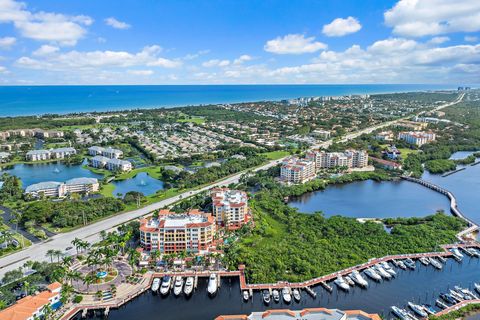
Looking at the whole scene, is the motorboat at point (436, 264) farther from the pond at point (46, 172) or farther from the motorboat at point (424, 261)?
the pond at point (46, 172)

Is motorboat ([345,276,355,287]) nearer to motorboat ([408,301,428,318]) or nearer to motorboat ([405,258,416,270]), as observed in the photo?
motorboat ([408,301,428,318])

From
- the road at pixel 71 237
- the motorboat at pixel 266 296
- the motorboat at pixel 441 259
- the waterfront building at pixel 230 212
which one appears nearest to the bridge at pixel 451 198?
the motorboat at pixel 441 259

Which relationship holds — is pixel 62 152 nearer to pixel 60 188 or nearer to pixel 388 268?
pixel 60 188

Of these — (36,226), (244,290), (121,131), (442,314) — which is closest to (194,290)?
(244,290)

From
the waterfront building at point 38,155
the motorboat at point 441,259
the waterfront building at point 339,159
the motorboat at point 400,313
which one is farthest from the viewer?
the waterfront building at point 38,155

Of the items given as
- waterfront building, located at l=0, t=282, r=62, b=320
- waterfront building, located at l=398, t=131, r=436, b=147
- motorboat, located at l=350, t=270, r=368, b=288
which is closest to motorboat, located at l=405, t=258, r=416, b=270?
motorboat, located at l=350, t=270, r=368, b=288

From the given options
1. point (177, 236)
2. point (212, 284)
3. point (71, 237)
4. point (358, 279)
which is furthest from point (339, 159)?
point (71, 237)

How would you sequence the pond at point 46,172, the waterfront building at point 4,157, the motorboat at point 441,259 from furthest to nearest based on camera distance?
1. the waterfront building at point 4,157
2. the pond at point 46,172
3. the motorboat at point 441,259
